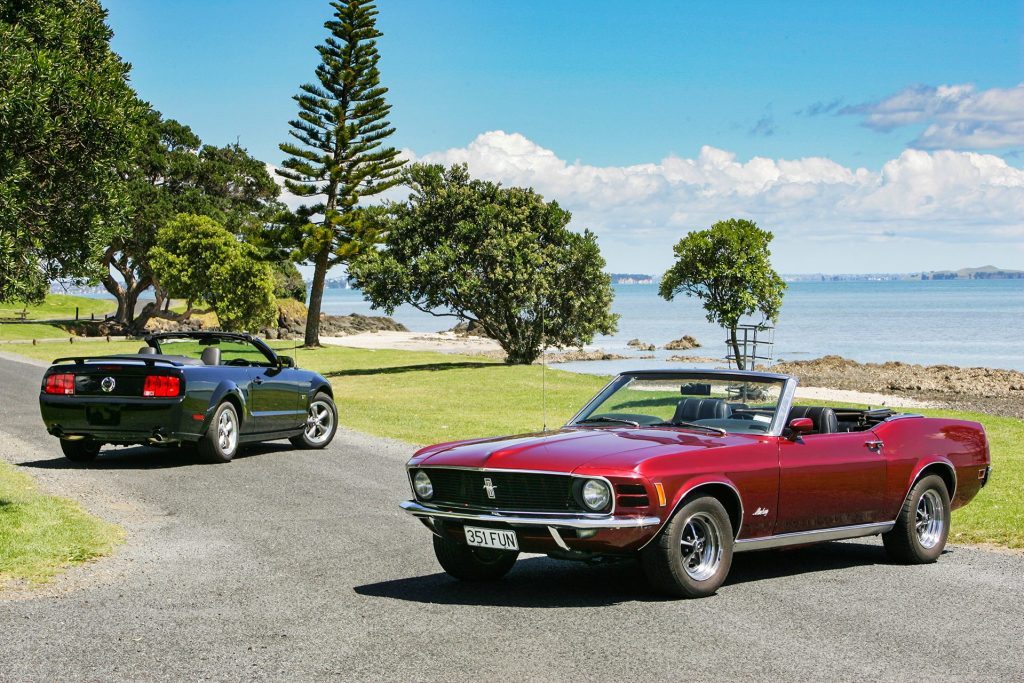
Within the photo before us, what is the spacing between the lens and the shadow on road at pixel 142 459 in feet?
46.5

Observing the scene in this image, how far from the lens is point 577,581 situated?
7.96 metres

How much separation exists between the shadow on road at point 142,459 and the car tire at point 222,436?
25 cm

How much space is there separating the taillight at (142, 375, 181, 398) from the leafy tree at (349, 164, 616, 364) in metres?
26.2

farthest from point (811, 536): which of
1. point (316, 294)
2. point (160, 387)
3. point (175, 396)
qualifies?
point (316, 294)

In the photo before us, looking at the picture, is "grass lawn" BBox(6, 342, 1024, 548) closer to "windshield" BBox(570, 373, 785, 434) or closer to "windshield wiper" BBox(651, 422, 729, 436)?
"windshield" BBox(570, 373, 785, 434)

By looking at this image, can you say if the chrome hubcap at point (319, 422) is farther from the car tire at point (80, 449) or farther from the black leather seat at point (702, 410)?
the black leather seat at point (702, 410)

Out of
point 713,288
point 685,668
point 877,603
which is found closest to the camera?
point 685,668

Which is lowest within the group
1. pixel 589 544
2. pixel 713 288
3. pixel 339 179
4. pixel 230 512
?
pixel 230 512

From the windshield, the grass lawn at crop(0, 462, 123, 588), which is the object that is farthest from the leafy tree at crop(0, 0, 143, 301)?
the windshield

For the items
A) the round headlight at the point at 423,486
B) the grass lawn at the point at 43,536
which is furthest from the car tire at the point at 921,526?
the grass lawn at the point at 43,536

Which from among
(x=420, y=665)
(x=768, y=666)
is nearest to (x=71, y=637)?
(x=420, y=665)

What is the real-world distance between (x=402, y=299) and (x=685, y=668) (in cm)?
3603

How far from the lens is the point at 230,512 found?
35.6 ft

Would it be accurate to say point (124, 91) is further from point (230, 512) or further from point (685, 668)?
point (685, 668)
